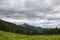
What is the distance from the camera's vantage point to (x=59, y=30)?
187m

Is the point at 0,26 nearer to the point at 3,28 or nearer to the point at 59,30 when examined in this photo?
the point at 3,28

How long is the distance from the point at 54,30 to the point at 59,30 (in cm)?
998

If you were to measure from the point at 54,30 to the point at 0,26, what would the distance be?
67.6m

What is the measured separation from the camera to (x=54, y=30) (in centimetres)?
18075

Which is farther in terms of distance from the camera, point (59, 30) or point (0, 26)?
point (59, 30)

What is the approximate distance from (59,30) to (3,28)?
72432mm

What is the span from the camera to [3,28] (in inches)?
6811

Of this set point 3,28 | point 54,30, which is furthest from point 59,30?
point 3,28

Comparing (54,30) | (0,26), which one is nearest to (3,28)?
(0,26)

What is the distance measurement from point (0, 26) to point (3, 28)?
14.5ft

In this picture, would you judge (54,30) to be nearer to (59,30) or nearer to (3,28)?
(59,30)

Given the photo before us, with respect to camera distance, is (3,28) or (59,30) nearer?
(3,28)

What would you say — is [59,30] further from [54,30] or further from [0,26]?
[0,26]
